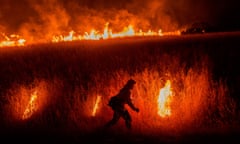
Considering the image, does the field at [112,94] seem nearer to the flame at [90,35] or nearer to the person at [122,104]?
the person at [122,104]

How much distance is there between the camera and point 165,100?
323 inches

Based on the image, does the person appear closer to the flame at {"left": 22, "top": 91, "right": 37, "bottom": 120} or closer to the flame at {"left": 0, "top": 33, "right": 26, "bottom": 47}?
the flame at {"left": 22, "top": 91, "right": 37, "bottom": 120}

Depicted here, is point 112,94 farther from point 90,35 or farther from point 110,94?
point 90,35

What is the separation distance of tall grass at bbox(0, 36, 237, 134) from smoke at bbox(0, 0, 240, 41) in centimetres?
732

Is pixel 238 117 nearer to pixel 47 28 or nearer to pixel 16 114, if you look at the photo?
pixel 16 114

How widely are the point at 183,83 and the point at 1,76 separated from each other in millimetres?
5902

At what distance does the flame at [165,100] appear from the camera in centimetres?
802

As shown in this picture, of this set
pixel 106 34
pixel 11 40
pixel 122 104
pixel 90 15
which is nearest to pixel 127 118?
pixel 122 104

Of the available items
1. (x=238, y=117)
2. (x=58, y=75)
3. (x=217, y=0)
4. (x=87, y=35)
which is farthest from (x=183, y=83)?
(x=87, y=35)

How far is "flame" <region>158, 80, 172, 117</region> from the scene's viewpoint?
26.3 feet

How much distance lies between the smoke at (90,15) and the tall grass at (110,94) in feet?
24.0

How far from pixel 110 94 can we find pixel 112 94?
0.05 metres

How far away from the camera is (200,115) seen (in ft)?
26.2

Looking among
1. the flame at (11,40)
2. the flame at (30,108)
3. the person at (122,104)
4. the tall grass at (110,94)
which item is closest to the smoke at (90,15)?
the flame at (11,40)
